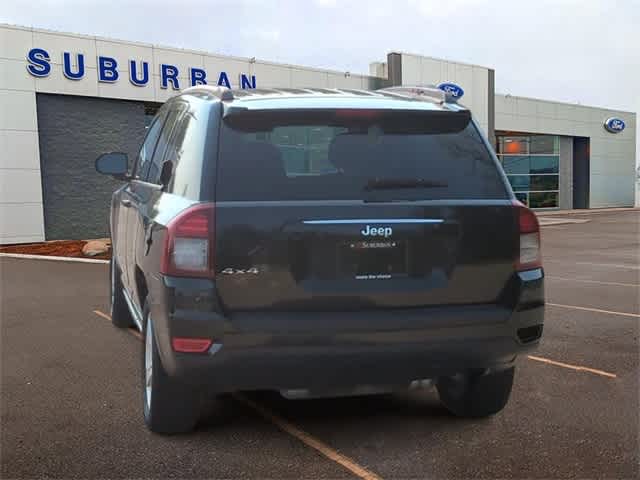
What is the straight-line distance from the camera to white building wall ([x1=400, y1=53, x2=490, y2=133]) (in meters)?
26.9

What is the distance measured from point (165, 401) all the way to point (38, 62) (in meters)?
16.2

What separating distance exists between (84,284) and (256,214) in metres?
7.65

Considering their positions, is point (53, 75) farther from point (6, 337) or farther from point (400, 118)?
point (400, 118)

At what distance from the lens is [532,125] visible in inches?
1345

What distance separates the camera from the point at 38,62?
17375 mm

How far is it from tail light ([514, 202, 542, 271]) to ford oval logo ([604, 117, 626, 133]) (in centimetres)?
3932

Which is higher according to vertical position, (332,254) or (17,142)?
(17,142)

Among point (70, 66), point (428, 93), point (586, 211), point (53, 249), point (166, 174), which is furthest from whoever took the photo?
point (586, 211)

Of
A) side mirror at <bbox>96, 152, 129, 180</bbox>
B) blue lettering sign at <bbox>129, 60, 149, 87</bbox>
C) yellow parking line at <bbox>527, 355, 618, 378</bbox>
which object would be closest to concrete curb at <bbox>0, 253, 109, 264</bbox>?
blue lettering sign at <bbox>129, 60, 149, 87</bbox>

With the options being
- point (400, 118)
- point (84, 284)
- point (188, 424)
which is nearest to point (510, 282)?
point (400, 118)

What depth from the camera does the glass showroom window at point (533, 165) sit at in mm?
35625

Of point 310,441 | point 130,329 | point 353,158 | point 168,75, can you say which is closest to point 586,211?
point 168,75

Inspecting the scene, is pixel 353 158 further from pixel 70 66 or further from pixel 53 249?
pixel 70 66

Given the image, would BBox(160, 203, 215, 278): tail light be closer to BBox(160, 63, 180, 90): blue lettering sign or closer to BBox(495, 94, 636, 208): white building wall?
BBox(160, 63, 180, 90): blue lettering sign
